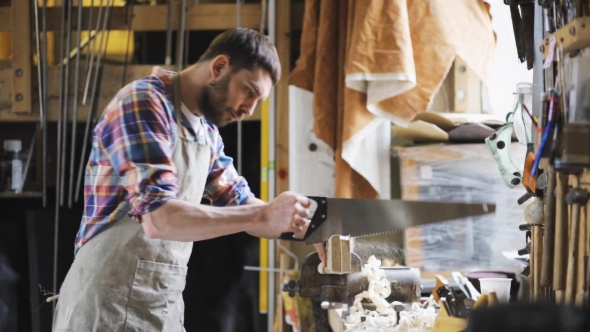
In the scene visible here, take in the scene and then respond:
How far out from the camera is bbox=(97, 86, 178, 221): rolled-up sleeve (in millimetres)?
2283

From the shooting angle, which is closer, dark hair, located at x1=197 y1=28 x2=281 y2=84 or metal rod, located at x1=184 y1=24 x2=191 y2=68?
dark hair, located at x1=197 y1=28 x2=281 y2=84

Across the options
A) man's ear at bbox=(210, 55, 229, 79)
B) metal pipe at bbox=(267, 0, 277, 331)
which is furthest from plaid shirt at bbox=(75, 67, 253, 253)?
metal pipe at bbox=(267, 0, 277, 331)

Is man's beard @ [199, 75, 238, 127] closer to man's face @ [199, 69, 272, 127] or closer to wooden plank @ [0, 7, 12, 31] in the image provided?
man's face @ [199, 69, 272, 127]

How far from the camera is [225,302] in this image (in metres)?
4.34

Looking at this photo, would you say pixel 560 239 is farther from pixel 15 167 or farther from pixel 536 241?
pixel 15 167

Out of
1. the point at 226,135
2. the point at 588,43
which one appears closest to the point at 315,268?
the point at 588,43

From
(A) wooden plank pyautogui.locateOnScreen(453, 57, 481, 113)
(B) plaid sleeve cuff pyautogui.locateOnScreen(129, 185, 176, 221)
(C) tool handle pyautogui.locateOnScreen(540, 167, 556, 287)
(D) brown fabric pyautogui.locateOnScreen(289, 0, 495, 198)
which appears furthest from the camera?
(A) wooden plank pyautogui.locateOnScreen(453, 57, 481, 113)

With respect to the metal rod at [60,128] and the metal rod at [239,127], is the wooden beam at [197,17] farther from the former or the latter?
the metal rod at [60,128]

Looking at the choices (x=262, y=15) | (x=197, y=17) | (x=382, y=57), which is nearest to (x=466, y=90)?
(x=382, y=57)

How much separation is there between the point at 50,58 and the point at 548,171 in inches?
136

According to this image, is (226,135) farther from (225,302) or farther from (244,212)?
(244,212)

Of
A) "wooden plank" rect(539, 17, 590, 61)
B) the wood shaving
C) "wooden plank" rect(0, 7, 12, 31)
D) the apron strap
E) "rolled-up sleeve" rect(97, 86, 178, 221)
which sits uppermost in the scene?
"wooden plank" rect(0, 7, 12, 31)

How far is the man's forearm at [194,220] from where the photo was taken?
2.28 m

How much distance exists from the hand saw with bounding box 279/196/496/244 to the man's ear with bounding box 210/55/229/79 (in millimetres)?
517
